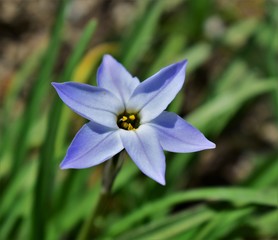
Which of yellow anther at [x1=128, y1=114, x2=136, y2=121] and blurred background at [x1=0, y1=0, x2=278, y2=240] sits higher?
blurred background at [x1=0, y1=0, x2=278, y2=240]

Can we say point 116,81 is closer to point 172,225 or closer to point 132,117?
point 132,117

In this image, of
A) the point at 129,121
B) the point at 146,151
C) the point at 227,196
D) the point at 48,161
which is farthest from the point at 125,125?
the point at 227,196

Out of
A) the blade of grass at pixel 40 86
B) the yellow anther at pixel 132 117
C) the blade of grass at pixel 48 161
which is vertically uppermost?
the blade of grass at pixel 40 86

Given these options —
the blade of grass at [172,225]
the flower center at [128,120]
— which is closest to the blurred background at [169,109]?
the blade of grass at [172,225]

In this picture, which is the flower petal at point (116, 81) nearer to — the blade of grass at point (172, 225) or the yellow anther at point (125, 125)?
the yellow anther at point (125, 125)

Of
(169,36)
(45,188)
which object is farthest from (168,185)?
(169,36)

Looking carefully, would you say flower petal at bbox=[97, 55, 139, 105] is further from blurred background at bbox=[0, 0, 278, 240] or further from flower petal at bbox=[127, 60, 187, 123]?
blurred background at bbox=[0, 0, 278, 240]

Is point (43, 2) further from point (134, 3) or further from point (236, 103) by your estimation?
point (236, 103)

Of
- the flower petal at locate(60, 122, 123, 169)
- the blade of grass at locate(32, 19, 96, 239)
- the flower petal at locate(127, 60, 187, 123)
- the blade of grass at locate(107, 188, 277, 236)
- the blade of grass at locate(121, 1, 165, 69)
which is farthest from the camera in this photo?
the blade of grass at locate(121, 1, 165, 69)

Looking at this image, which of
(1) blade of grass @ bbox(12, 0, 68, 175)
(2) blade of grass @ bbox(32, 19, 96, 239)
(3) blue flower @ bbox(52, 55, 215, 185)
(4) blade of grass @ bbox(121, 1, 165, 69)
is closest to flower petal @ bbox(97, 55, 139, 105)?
(3) blue flower @ bbox(52, 55, 215, 185)
